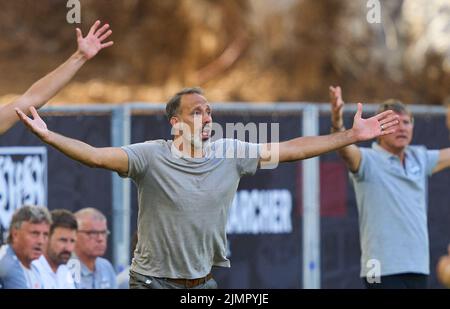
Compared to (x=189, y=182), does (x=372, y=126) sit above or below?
above

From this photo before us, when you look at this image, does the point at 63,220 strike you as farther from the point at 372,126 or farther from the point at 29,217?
the point at 372,126

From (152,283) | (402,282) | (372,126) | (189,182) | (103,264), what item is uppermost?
(372,126)

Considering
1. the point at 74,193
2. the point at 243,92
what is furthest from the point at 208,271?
the point at 243,92

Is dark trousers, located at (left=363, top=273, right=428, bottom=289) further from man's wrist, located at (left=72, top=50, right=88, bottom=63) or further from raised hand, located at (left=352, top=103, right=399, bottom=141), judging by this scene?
man's wrist, located at (left=72, top=50, right=88, bottom=63)

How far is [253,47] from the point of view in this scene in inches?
877

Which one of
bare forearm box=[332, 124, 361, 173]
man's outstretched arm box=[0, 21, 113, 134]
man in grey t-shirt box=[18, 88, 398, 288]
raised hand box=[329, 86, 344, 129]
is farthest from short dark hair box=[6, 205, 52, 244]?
raised hand box=[329, 86, 344, 129]

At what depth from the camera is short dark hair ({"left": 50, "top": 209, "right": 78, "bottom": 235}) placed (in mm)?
10328

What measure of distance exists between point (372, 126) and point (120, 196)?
13.9ft

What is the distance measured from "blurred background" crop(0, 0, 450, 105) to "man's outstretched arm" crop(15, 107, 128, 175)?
13.8 m

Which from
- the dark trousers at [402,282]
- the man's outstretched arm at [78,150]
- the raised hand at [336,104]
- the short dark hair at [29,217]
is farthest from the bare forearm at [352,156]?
the short dark hair at [29,217]

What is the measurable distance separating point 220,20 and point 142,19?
1458mm

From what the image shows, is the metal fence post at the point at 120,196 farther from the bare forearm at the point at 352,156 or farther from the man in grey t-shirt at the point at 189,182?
the man in grey t-shirt at the point at 189,182

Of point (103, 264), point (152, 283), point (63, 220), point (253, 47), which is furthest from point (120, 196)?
point (253, 47)
